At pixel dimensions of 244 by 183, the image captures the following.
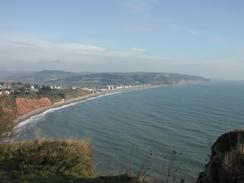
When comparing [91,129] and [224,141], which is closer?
[224,141]

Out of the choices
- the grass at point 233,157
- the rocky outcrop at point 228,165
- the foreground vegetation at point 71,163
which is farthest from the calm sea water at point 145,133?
the grass at point 233,157

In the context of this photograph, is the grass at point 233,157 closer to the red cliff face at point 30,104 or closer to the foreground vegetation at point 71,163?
the foreground vegetation at point 71,163

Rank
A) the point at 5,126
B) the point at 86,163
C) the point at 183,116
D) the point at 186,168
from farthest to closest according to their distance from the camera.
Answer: the point at 183,116 → the point at 186,168 → the point at 5,126 → the point at 86,163

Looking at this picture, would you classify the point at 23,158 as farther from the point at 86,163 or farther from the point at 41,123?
the point at 41,123

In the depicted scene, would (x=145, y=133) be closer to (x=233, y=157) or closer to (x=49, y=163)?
(x=49, y=163)

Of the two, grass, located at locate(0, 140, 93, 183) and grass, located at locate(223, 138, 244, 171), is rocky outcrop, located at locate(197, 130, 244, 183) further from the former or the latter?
grass, located at locate(0, 140, 93, 183)

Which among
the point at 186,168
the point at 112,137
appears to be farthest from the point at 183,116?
the point at 186,168
